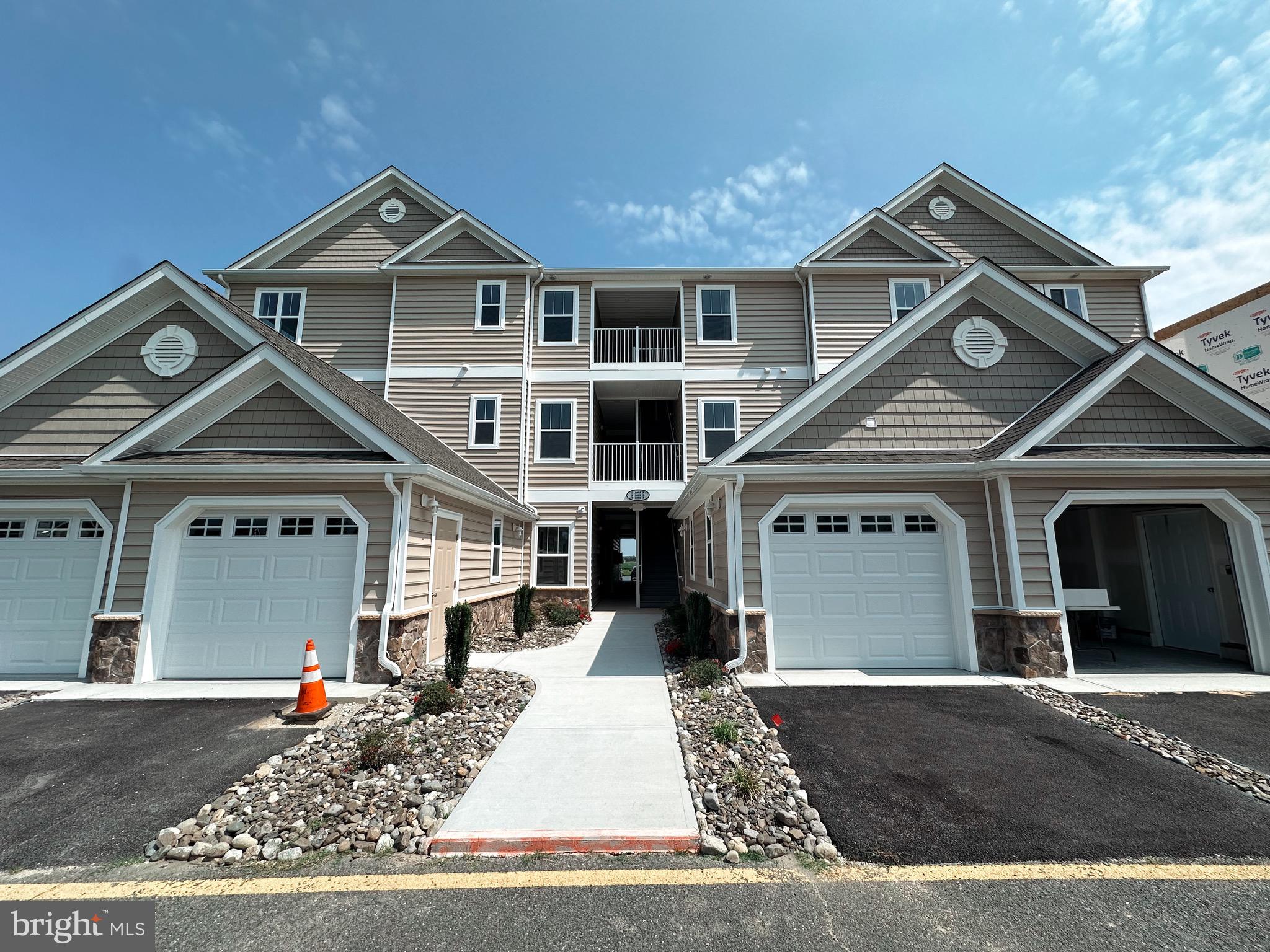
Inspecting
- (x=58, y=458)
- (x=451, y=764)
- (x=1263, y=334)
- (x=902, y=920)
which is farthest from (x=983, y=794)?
(x=1263, y=334)

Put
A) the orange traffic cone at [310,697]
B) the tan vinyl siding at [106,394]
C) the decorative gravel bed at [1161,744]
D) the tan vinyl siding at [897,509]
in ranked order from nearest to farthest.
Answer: the decorative gravel bed at [1161,744], the orange traffic cone at [310,697], the tan vinyl siding at [897,509], the tan vinyl siding at [106,394]

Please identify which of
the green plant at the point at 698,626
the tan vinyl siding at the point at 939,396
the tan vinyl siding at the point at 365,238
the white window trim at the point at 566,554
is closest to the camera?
the green plant at the point at 698,626

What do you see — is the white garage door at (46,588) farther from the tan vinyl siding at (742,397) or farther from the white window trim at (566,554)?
the tan vinyl siding at (742,397)

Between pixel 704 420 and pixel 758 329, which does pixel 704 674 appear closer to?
pixel 704 420

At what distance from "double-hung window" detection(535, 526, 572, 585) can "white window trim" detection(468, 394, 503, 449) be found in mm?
2610

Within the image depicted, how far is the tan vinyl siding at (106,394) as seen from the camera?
8.70m

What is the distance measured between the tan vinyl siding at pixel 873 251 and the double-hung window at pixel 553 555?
10903 mm

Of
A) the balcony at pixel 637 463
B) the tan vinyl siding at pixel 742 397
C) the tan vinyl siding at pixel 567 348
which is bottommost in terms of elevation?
the balcony at pixel 637 463

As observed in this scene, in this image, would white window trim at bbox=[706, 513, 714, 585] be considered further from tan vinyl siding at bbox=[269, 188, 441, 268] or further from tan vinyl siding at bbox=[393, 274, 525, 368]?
tan vinyl siding at bbox=[269, 188, 441, 268]

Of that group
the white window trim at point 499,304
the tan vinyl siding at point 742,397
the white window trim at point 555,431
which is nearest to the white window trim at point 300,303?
the white window trim at point 499,304

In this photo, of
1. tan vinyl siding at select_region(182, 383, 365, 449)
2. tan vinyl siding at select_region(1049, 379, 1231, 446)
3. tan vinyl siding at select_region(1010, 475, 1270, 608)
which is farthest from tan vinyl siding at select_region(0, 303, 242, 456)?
tan vinyl siding at select_region(1049, 379, 1231, 446)

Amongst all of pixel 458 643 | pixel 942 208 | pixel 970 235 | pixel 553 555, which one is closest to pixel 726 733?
pixel 458 643

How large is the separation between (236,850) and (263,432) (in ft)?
21.0

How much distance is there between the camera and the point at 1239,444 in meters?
7.87
